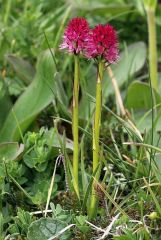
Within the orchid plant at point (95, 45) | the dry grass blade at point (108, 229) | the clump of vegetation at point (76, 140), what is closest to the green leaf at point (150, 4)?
the clump of vegetation at point (76, 140)

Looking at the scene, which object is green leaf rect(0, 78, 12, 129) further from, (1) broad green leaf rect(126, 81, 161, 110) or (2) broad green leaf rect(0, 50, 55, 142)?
(1) broad green leaf rect(126, 81, 161, 110)

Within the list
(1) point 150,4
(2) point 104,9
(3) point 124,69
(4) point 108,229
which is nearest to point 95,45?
(4) point 108,229

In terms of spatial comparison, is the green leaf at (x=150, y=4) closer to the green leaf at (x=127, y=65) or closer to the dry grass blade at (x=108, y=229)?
the green leaf at (x=127, y=65)

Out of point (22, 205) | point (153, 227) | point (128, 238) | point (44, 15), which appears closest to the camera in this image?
point (128, 238)

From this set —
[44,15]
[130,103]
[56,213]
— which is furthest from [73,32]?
[44,15]

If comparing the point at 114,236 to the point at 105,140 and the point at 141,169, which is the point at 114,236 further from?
the point at 105,140
